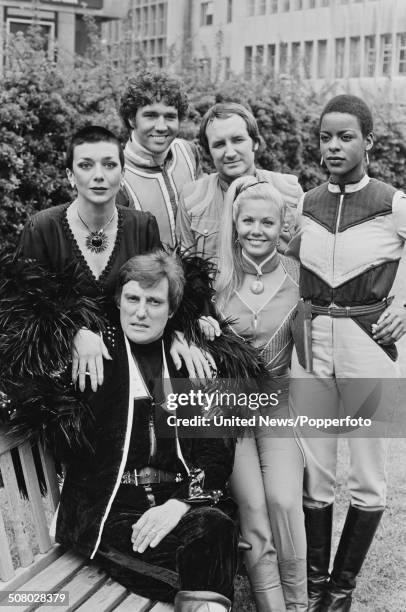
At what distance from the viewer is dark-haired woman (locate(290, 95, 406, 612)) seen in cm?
356

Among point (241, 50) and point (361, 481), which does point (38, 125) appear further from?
point (241, 50)

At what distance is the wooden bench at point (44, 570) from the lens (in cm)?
312

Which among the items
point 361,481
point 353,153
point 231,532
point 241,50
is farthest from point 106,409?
point 241,50

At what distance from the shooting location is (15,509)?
3.30 metres

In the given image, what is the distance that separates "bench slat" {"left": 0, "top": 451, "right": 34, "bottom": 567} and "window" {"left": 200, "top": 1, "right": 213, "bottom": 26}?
169 ft

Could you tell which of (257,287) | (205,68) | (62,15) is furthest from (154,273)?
(62,15)

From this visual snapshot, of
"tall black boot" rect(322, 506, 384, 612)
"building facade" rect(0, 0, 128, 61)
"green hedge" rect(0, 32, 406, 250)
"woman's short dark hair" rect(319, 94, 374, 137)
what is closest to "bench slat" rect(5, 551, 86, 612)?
"tall black boot" rect(322, 506, 384, 612)

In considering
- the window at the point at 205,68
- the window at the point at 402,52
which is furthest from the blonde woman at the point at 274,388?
the window at the point at 402,52

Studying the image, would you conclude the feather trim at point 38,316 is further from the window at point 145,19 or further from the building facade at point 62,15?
the window at point 145,19

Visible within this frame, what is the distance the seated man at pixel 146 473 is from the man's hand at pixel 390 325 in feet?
2.37

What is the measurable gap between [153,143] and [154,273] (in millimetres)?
1222

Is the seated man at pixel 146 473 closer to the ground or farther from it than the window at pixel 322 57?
closer to the ground

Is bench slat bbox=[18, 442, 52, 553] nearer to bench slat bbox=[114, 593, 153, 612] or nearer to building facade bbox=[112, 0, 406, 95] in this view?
bench slat bbox=[114, 593, 153, 612]

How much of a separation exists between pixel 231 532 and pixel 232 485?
0.46 meters
